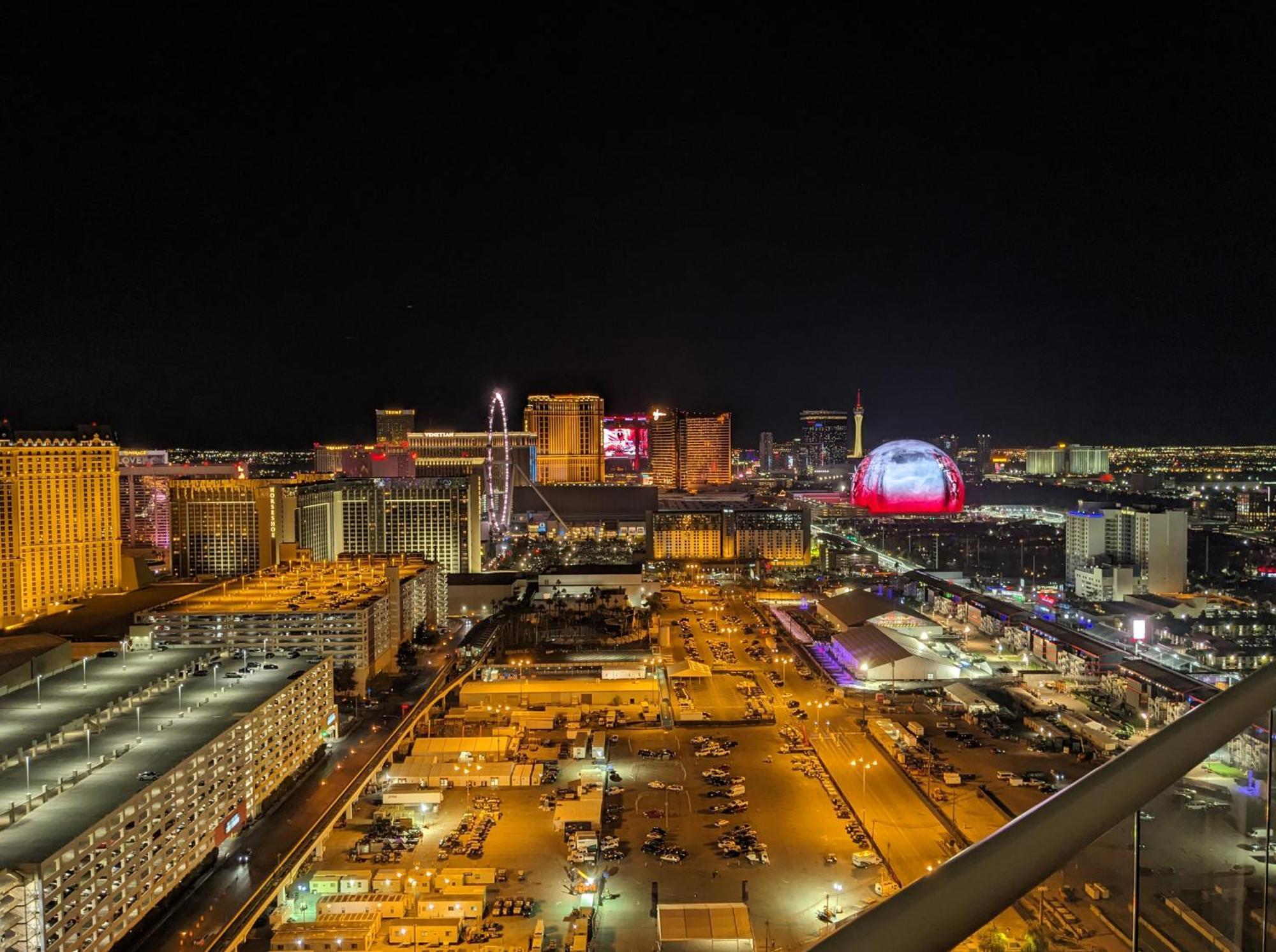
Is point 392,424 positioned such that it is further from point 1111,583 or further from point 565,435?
point 1111,583

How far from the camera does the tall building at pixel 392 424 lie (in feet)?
83.7

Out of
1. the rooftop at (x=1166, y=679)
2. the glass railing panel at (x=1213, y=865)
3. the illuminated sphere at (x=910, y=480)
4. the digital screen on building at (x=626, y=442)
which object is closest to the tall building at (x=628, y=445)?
the digital screen on building at (x=626, y=442)

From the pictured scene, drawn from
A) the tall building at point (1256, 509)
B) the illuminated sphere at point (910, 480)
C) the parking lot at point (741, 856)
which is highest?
the illuminated sphere at point (910, 480)

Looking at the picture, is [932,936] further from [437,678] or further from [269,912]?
[437,678]

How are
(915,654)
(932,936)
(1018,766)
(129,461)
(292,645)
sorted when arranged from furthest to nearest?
(129,461) < (915,654) < (292,645) < (1018,766) < (932,936)

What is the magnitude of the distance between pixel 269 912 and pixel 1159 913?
5.19m

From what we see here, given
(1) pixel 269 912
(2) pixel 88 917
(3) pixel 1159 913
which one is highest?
(3) pixel 1159 913

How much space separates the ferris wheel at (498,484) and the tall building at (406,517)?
3.97m

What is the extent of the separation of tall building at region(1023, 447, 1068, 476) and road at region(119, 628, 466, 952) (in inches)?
1137

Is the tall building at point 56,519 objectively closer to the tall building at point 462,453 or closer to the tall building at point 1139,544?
the tall building at point 462,453

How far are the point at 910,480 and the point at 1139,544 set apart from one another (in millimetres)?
3434

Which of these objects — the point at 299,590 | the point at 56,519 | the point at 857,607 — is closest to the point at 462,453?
the point at 56,519

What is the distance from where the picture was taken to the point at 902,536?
18203 millimetres

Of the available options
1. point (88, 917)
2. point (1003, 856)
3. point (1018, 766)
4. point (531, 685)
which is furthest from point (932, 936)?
point (531, 685)
